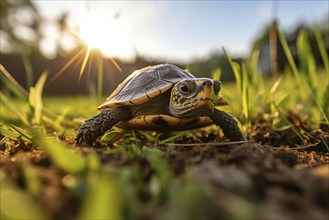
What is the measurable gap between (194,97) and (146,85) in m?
0.42

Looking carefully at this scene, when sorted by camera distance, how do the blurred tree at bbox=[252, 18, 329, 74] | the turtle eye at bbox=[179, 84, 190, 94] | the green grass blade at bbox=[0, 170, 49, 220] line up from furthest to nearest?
the blurred tree at bbox=[252, 18, 329, 74] < the turtle eye at bbox=[179, 84, 190, 94] < the green grass blade at bbox=[0, 170, 49, 220]

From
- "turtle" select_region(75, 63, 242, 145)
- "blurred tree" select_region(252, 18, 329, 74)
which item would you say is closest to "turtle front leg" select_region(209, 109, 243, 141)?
"turtle" select_region(75, 63, 242, 145)

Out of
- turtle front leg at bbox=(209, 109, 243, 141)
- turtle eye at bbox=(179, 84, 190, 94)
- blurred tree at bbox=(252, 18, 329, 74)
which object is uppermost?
turtle eye at bbox=(179, 84, 190, 94)

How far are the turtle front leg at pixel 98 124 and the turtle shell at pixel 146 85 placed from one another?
69mm

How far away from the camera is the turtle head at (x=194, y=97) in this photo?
2072 mm

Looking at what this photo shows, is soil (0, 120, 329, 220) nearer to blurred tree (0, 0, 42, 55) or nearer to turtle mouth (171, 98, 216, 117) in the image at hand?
turtle mouth (171, 98, 216, 117)

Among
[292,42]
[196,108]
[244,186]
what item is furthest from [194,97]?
[292,42]

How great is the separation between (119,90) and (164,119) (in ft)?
1.80

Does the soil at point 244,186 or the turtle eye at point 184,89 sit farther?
the turtle eye at point 184,89

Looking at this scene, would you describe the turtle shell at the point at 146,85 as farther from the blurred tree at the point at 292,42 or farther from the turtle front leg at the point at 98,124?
the blurred tree at the point at 292,42

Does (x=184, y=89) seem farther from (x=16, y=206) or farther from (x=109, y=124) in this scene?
(x=16, y=206)

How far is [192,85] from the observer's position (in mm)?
2180

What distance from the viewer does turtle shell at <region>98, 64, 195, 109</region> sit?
2299 mm

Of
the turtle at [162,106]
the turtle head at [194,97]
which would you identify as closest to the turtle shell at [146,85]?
the turtle at [162,106]
